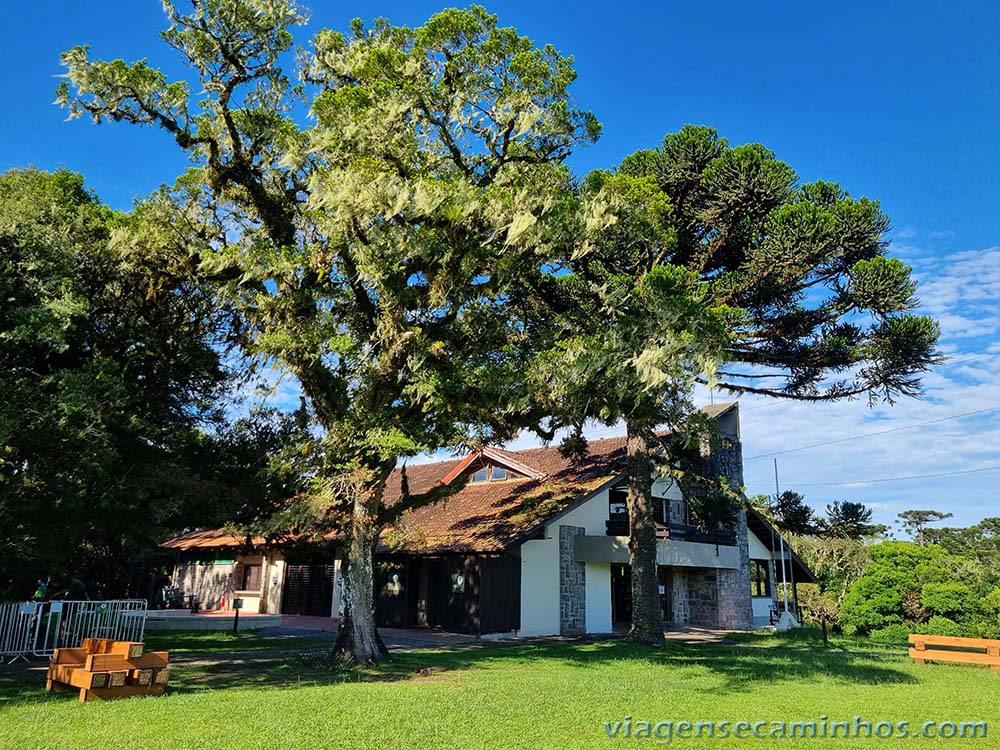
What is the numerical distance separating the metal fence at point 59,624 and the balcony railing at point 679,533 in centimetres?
1521

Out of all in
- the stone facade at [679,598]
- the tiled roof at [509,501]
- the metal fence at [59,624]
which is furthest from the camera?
the stone facade at [679,598]

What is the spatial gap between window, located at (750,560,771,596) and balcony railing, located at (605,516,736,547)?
3.91 m

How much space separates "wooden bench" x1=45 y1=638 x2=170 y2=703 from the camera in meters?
9.07

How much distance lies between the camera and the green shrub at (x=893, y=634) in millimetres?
18641

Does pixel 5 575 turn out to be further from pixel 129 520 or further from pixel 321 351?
pixel 321 351

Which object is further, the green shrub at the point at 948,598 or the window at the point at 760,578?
the window at the point at 760,578

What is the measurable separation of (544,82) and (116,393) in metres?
9.16

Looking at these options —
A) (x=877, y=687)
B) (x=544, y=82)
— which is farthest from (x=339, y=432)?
(x=877, y=687)

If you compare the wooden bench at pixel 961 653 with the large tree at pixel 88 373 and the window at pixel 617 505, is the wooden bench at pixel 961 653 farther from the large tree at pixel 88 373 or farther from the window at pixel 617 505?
the large tree at pixel 88 373

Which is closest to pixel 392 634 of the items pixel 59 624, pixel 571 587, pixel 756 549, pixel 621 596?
pixel 571 587

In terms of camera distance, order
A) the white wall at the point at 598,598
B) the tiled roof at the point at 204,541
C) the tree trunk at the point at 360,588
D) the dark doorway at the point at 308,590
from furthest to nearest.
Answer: the tiled roof at the point at 204,541 < the dark doorway at the point at 308,590 < the white wall at the point at 598,598 < the tree trunk at the point at 360,588

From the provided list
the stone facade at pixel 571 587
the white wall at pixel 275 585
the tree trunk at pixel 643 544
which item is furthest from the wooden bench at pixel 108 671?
the white wall at pixel 275 585

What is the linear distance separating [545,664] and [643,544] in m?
5.63

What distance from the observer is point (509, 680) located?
1138cm
